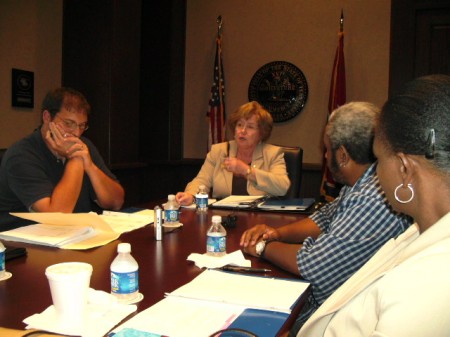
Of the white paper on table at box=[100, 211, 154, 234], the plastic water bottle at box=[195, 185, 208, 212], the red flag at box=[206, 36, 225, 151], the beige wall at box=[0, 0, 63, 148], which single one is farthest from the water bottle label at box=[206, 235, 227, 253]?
the red flag at box=[206, 36, 225, 151]

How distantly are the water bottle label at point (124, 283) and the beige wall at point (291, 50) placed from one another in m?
3.95

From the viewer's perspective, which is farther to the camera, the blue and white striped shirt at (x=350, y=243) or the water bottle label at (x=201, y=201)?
the water bottle label at (x=201, y=201)

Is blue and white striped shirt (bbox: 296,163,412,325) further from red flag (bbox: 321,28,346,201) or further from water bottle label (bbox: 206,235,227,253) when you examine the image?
red flag (bbox: 321,28,346,201)

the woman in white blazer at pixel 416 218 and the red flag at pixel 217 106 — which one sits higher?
the red flag at pixel 217 106

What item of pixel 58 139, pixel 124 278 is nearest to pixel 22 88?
pixel 58 139

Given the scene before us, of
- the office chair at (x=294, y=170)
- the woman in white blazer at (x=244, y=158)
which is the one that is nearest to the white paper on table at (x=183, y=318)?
the woman in white blazer at (x=244, y=158)

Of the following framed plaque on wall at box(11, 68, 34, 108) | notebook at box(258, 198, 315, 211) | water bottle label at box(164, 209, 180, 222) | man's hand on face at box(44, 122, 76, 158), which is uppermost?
framed plaque on wall at box(11, 68, 34, 108)

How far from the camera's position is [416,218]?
3.11ft

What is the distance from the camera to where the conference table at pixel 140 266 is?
1118mm

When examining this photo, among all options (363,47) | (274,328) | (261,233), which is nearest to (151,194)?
(363,47)

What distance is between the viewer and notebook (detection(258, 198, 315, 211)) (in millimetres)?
2498

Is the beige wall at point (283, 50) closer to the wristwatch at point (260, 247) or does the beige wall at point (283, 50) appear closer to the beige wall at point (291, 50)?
the beige wall at point (291, 50)

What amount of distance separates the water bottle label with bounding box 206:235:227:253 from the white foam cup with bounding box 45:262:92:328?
58cm

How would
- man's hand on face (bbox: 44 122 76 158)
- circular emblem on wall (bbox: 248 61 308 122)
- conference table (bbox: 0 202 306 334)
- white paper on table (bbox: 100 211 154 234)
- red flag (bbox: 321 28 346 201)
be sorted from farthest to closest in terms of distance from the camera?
circular emblem on wall (bbox: 248 61 308 122) → red flag (bbox: 321 28 346 201) → man's hand on face (bbox: 44 122 76 158) → white paper on table (bbox: 100 211 154 234) → conference table (bbox: 0 202 306 334)
